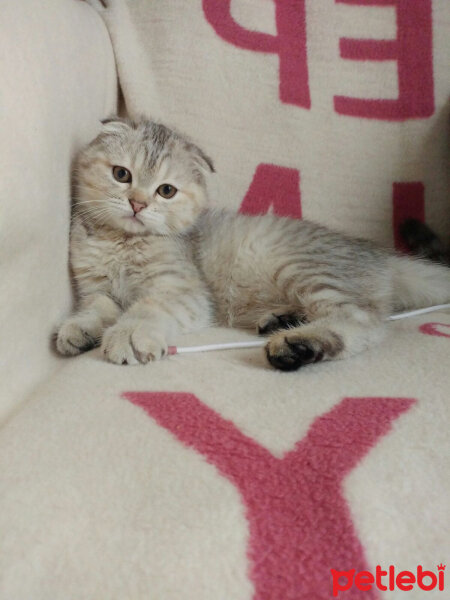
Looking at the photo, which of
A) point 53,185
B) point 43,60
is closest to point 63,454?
point 53,185

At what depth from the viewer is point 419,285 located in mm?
1398

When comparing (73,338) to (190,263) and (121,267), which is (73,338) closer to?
(121,267)

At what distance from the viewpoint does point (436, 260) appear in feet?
4.87

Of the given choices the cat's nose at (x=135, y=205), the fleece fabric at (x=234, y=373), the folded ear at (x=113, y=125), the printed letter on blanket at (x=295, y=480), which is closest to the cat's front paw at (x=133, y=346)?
the fleece fabric at (x=234, y=373)

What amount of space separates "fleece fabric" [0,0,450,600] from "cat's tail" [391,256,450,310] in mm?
99

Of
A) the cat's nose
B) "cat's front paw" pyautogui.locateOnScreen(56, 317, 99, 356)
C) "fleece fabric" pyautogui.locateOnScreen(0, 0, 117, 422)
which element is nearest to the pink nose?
the cat's nose

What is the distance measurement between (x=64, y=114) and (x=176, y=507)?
2.72 feet

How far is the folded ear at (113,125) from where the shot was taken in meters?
1.30

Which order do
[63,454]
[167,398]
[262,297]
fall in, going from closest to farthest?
[63,454]
[167,398]
[262,297]

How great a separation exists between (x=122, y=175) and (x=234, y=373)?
597 mm

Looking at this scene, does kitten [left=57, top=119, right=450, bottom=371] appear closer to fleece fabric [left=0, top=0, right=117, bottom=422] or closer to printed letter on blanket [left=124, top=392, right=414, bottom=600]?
fleece fabric [left=0, top=0, right=117, bottom=422]

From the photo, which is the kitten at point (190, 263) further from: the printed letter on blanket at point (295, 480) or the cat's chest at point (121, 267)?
the printed letter on blanket at point (295, 480)

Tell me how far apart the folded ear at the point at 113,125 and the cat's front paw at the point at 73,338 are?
458mm

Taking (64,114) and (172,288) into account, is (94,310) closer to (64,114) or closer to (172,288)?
(172,288)
